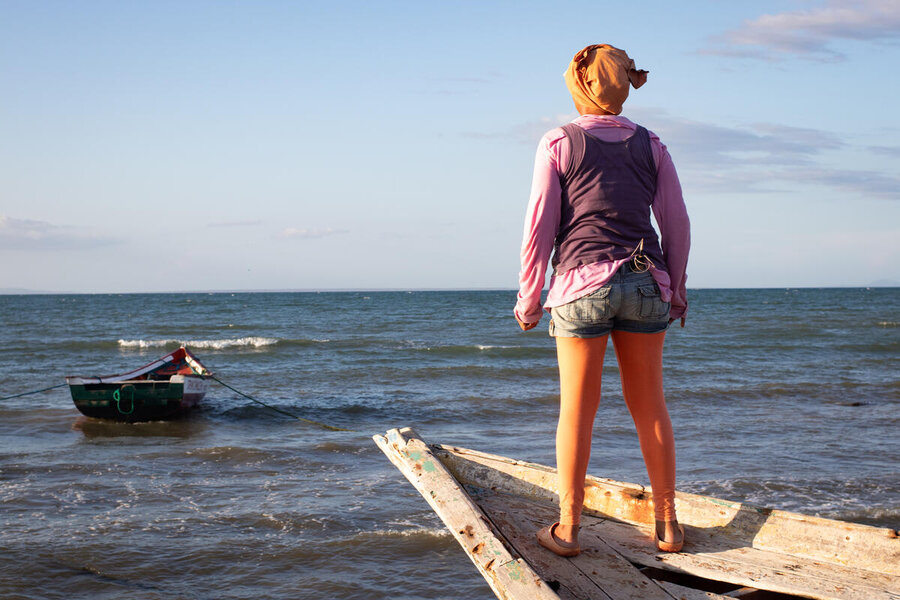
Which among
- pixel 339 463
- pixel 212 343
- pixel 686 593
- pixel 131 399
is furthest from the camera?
pixel 212 343

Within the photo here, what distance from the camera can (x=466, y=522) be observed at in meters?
2.46

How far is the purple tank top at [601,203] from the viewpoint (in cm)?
250

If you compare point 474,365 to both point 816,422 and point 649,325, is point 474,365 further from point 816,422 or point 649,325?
point 649,325

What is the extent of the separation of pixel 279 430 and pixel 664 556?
859 centimetres

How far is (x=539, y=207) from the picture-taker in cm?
252

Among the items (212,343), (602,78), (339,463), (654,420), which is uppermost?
(602,78)

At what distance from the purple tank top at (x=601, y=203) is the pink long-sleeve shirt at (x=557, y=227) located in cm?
3

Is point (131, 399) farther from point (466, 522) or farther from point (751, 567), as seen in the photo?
point (751, 567)

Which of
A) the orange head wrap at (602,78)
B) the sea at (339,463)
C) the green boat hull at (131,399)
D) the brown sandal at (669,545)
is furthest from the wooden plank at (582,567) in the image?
the green boat hull at (131,399)

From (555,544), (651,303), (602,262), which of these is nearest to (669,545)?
(555,544)

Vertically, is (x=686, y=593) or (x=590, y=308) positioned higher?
(x=590, y=308)

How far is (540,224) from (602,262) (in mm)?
240

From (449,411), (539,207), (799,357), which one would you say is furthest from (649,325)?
(799,357)

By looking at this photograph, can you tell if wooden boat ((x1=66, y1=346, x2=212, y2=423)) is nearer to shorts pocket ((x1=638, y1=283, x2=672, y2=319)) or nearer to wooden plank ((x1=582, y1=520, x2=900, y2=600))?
wooden plank ((x1=582, y1=520, x2=900, y2=600))
